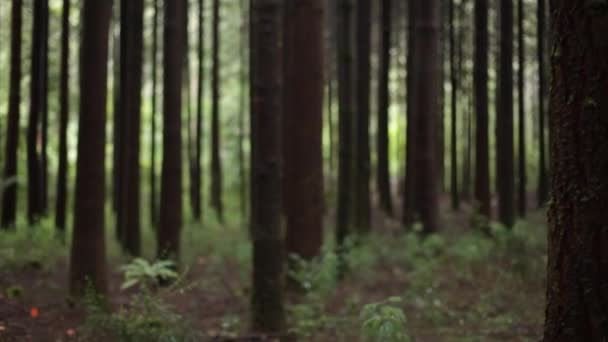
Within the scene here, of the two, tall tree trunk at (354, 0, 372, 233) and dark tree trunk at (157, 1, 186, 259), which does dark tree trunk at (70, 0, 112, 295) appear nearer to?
dark tree trunk at (157, 1, 186, 259)

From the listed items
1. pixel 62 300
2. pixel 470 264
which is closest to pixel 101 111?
pixel 62 300

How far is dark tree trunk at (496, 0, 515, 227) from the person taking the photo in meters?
15.1

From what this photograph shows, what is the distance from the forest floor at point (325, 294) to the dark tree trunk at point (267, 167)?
0.61 meters

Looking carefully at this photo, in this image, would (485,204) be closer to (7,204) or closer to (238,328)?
(238,328)

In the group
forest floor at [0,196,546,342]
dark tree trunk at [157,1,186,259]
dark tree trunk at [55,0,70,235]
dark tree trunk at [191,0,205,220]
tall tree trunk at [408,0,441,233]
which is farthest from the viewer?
dark tree trunk at [191,0,205,220]

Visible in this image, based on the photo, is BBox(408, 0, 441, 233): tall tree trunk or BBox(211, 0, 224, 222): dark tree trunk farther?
BBox(211, 0, 224, 222): dark tree trunk

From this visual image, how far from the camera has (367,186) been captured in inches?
652

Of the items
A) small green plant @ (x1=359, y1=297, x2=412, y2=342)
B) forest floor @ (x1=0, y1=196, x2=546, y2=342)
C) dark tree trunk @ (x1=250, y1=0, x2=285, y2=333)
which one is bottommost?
forest floor @ (x1=0, y1=196, x2=546, y2=342)

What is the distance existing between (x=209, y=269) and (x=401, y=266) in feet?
12.7

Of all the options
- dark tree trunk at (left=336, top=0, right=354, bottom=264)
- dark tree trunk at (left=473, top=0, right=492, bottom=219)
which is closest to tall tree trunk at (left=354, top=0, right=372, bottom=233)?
dark tree trunk at (left=336, top=0, right=354, bottom=264)

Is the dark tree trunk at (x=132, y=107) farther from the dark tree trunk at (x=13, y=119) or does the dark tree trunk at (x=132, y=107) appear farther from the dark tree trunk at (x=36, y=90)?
the dark tree trunk at (x=13, y=119)

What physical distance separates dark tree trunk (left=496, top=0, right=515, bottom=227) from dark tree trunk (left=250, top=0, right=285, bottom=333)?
8391mm

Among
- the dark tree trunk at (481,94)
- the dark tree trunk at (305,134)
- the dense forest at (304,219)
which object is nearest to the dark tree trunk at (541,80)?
the dense forest at (304,219)

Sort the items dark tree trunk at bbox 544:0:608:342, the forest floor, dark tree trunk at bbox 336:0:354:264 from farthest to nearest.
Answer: dark tree trunk at bbox 336:0:354:264, the forest floor, dark tree trunk at bbox 544:0:608:342
